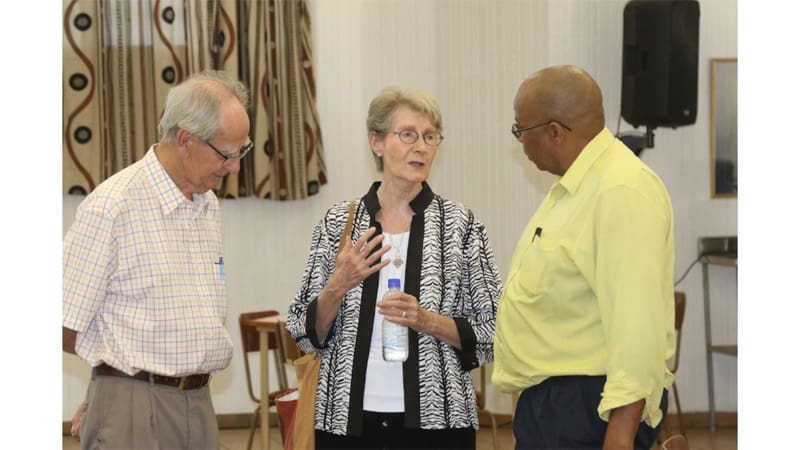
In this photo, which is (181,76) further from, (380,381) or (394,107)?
(380,381)

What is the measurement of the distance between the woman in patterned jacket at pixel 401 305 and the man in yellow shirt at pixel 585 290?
1.26ft

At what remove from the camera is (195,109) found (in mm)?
2508

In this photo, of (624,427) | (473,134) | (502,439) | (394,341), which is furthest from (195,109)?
(502,439)

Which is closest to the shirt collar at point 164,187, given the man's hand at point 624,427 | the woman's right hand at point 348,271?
the woman's right hand at point 348,271

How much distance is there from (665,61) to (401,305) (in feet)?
13.3

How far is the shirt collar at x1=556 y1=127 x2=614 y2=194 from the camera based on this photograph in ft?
7.05

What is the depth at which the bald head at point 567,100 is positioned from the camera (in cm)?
217

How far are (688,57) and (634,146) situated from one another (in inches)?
28.2

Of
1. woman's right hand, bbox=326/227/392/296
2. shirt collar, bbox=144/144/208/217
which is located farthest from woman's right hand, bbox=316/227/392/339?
shirt collar, bbox=144/144/208/217

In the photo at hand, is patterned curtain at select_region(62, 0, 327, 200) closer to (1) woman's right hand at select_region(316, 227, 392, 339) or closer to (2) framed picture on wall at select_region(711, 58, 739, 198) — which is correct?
(2) framed picture on wall at select_region(711, 58, 739, 198)

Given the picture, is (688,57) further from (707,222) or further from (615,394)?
(615,394)

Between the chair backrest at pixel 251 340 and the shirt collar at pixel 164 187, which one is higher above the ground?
the shirt collar at pixel 164 187

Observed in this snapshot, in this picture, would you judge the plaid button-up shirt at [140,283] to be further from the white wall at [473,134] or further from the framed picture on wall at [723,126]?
the framed picture on wall at [723,126]
